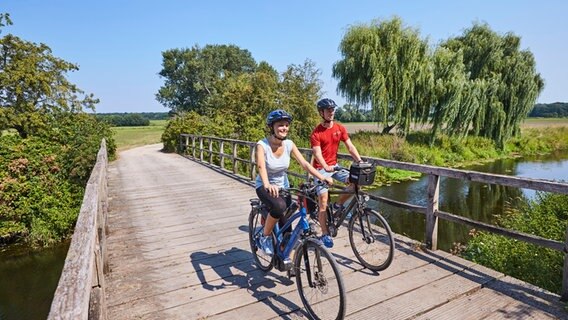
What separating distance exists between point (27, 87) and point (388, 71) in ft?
62.8

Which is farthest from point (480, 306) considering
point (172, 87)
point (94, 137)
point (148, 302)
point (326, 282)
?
point (172, 87)

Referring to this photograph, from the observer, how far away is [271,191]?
2.90 metres

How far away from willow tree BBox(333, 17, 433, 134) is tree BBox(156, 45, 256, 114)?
30.1m

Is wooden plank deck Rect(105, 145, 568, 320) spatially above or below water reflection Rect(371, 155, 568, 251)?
above

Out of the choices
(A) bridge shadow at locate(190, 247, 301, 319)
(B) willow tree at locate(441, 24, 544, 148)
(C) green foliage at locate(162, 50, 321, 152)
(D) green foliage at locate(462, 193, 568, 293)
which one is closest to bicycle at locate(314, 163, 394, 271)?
(A) bridge shadow at locate(190, 247, 301, 319)

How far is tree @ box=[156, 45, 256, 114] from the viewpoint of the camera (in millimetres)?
48062

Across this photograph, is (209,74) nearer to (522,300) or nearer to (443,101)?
(443,101)

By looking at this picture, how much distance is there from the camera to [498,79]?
70.7 ft

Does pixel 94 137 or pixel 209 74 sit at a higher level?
pixel 209 74

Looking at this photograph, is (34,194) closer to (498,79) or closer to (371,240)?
(371,240)

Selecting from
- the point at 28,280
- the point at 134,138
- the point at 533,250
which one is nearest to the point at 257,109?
the point at 28,280

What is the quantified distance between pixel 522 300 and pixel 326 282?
5.86 ft

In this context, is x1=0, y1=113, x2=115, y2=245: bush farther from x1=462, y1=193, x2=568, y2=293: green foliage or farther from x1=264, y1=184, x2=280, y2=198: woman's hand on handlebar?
x1=462, y1=193, x2=568, y2=293: green foliage

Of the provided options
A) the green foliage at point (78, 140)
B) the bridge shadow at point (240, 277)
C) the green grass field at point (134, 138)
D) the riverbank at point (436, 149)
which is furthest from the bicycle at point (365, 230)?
the green grass field at point (134, 138)
